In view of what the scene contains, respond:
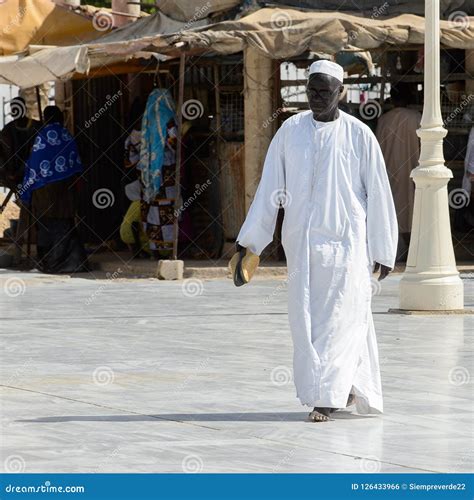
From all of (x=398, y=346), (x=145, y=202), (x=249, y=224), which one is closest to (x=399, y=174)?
(x=145, y=202)

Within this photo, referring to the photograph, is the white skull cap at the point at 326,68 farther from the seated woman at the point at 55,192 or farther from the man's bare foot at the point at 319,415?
the seated woman at the point at 55,192

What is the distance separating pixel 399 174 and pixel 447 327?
5.63m

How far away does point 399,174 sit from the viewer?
17141 mm

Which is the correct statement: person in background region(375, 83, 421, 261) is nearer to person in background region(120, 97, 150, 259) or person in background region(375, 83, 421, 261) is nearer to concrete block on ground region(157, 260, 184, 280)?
concrete block on ground region(157, 260, 184, 280)

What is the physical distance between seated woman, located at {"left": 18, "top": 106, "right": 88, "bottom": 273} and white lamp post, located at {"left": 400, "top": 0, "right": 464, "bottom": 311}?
17.5 feet

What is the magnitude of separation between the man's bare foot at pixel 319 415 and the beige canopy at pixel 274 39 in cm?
829

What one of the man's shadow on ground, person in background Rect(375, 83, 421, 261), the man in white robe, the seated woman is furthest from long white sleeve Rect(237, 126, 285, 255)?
the seated woman

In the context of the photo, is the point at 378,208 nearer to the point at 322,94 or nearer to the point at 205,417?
the point at 322,94

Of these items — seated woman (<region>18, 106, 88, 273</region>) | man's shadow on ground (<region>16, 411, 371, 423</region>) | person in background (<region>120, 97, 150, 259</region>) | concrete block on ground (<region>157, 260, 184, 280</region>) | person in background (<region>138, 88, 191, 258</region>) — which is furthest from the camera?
person in background (<region>120, 97, 150, 259</region>)

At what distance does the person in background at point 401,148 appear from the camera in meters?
16.9

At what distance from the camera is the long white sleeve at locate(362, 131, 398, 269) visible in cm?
779

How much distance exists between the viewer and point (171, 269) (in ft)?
52.5

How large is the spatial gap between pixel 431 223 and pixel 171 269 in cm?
392

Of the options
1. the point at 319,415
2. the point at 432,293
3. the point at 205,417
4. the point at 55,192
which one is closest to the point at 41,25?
the point at 55,192
